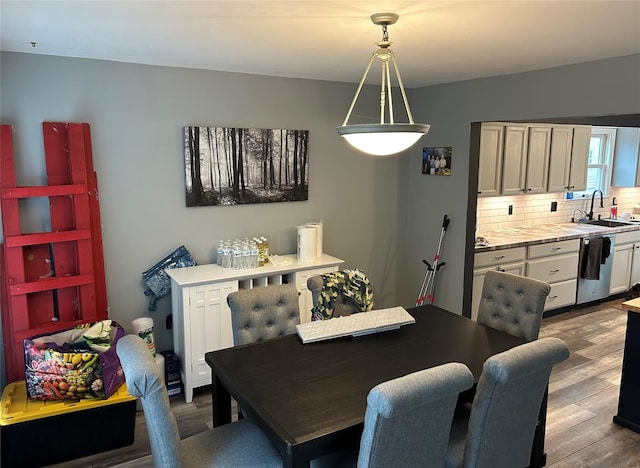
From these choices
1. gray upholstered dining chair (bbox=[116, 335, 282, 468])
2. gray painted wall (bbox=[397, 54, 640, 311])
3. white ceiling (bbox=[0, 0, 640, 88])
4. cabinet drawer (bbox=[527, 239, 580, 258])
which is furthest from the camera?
cabinet drawer (bbox=[527, 239, 580, 258])

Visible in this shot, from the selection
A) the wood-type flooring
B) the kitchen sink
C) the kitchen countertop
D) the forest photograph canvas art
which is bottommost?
the wood-type flooring

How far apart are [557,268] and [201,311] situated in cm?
380

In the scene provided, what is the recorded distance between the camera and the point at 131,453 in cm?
303

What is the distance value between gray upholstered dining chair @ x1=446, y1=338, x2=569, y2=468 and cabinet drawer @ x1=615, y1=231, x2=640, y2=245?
4277mm

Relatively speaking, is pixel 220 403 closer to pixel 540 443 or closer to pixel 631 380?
pixel 540 443

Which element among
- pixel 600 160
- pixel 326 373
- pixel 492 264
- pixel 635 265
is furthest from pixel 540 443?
pixel 600 160

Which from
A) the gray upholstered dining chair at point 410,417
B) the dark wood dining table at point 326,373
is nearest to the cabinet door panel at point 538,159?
the dark wood dining table at point 326,373

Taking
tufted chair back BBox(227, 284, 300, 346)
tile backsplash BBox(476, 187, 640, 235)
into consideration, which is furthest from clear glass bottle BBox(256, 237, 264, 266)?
tile backsplash BBox(476, 187, 640, 235)

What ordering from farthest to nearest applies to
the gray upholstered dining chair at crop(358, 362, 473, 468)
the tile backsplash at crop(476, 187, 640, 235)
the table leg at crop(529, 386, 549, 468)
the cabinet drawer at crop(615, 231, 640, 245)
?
the cabinet drawer at crop(615, 231, 640, 245), the tile backsplash at crop(476, 187, 640, 235), the table leg at crop(529, 386, 549, 468), the gray upholstered dining chair at crop(358, 362, 473, 468)

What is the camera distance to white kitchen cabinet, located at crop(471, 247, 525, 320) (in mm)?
4707

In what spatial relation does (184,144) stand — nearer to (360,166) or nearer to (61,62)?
(61,62)

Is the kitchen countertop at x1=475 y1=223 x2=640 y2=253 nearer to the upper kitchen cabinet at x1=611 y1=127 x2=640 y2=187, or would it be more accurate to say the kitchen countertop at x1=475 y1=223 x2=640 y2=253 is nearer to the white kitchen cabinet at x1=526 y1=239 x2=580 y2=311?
the white kitchen cabinet at x1=526 y1=239 x2=580 y2=311

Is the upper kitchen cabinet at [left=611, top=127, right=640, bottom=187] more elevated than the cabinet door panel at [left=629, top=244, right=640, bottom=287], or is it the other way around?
the upper kitchen cabinet at [left=611, top=127, right=640, bottom=187]

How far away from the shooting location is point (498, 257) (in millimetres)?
4809
